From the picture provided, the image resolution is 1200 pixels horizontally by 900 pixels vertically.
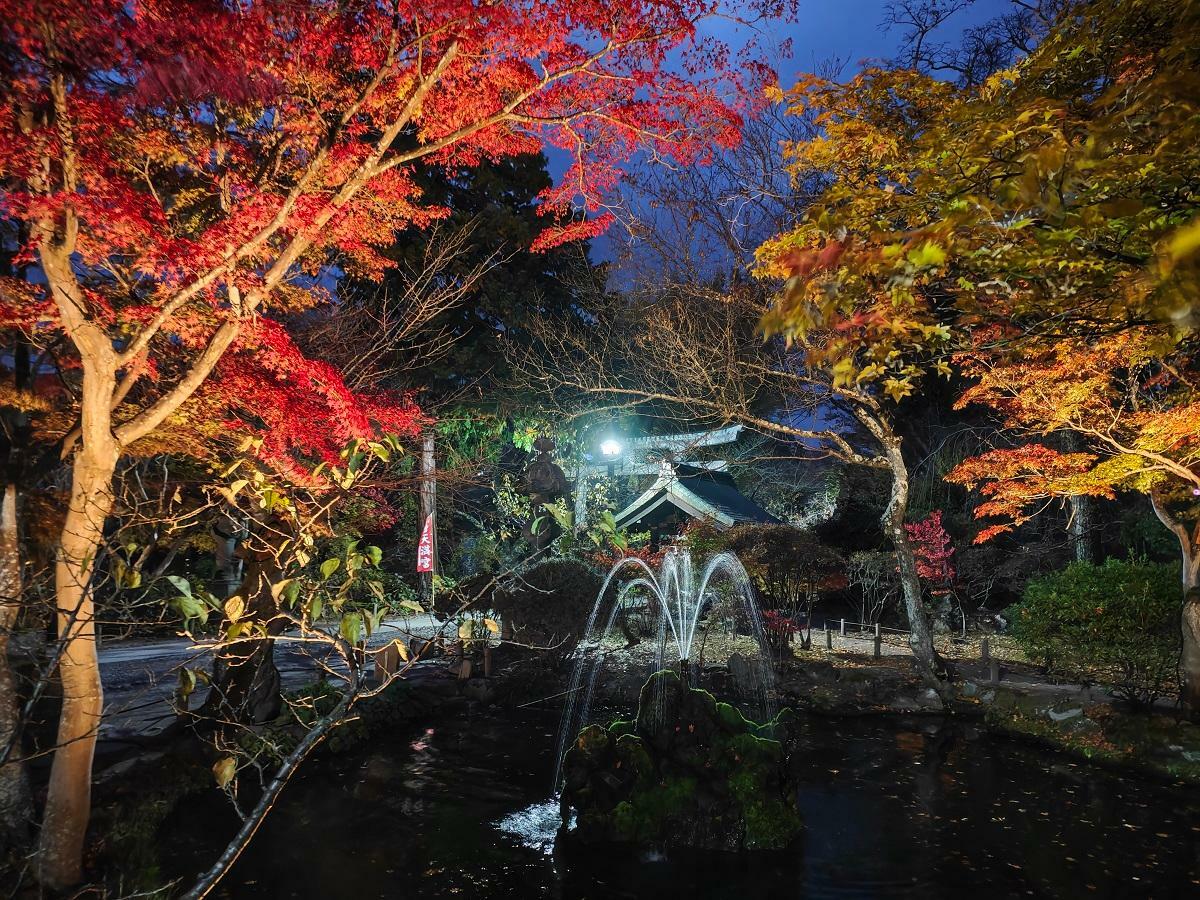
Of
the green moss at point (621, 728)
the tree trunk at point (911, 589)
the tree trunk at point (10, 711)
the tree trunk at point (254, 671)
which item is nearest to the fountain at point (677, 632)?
the tree trunk at point (911, 589)

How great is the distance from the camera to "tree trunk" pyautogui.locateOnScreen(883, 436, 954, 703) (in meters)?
12.9

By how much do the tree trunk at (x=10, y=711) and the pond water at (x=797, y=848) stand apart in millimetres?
1532

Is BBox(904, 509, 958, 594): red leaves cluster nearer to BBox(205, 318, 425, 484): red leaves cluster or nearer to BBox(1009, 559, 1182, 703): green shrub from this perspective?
BBox(1009, 559, 1182, 703): green shrub

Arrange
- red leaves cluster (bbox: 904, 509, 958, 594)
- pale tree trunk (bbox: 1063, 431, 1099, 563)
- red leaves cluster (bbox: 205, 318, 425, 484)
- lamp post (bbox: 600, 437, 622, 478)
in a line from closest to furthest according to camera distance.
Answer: red leaves cluster (bbox: 205, 318, 425, 484) < pale tree trunk (bbox: 1063, 431, 1099, 563) < red leaves cluster (bbox: 904, 509, 958, 594) < lamp post (bbox: 600, 437, 622, 478)

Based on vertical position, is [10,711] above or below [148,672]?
below

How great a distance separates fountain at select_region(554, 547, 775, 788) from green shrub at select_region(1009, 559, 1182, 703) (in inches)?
208

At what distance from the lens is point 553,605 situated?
14.5m

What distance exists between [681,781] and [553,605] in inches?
276

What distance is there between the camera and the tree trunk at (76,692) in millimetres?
5504

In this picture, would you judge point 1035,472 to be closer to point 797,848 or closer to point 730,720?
point 730,720

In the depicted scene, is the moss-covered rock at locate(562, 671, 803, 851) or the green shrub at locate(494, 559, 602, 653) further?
the green shrub at locate(494, 559, 602, 653)

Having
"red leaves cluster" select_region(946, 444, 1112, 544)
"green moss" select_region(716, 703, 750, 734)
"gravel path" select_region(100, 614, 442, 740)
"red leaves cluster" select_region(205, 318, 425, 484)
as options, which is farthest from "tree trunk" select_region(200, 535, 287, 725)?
"red leaves cluster" select_region(946, 444, 1112, 544)

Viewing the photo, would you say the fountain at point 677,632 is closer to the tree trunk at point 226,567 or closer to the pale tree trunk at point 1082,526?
the pale tree trunk at point 1082,526

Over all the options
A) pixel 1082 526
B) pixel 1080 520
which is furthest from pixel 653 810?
pixel 1082 526
